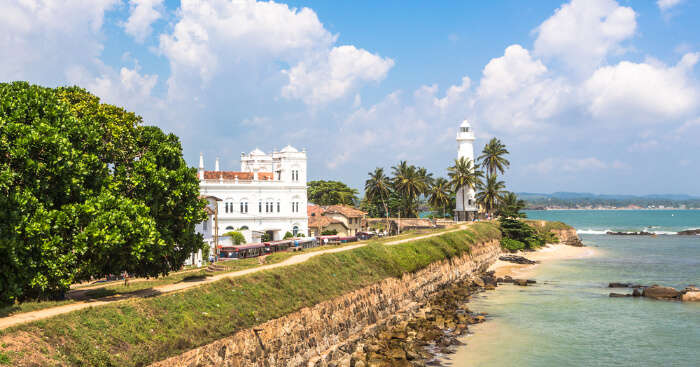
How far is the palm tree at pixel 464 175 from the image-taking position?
7712cm

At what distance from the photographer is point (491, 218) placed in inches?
3214

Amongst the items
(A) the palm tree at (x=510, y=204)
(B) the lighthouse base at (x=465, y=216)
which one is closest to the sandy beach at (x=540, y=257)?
(A) the palm tree at (x=510, y=204)

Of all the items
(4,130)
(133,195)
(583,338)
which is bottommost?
(583,338)

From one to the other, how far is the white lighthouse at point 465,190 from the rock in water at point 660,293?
39.4 metres

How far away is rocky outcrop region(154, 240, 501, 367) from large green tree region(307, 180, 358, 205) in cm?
6340

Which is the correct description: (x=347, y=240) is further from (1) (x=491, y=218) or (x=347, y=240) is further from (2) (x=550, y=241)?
(2) (x=550, y=241)

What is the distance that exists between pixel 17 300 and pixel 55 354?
219 inches

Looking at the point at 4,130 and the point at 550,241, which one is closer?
the point at 4,130

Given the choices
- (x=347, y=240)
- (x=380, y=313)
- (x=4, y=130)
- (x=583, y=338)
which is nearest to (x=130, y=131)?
(x=4, y=130)

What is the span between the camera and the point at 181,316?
734 inches

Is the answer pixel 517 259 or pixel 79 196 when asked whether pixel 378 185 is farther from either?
pixel 79 196

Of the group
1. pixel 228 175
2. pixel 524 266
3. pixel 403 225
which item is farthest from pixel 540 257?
pixel 228 175

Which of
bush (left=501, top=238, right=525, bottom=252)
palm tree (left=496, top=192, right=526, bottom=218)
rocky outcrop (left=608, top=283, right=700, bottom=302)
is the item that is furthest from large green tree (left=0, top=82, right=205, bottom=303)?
palm tree (left=496, top=192, right=526, bottom=218)

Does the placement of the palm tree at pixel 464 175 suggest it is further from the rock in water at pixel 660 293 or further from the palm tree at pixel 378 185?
the rock in water at pixel 660 293
